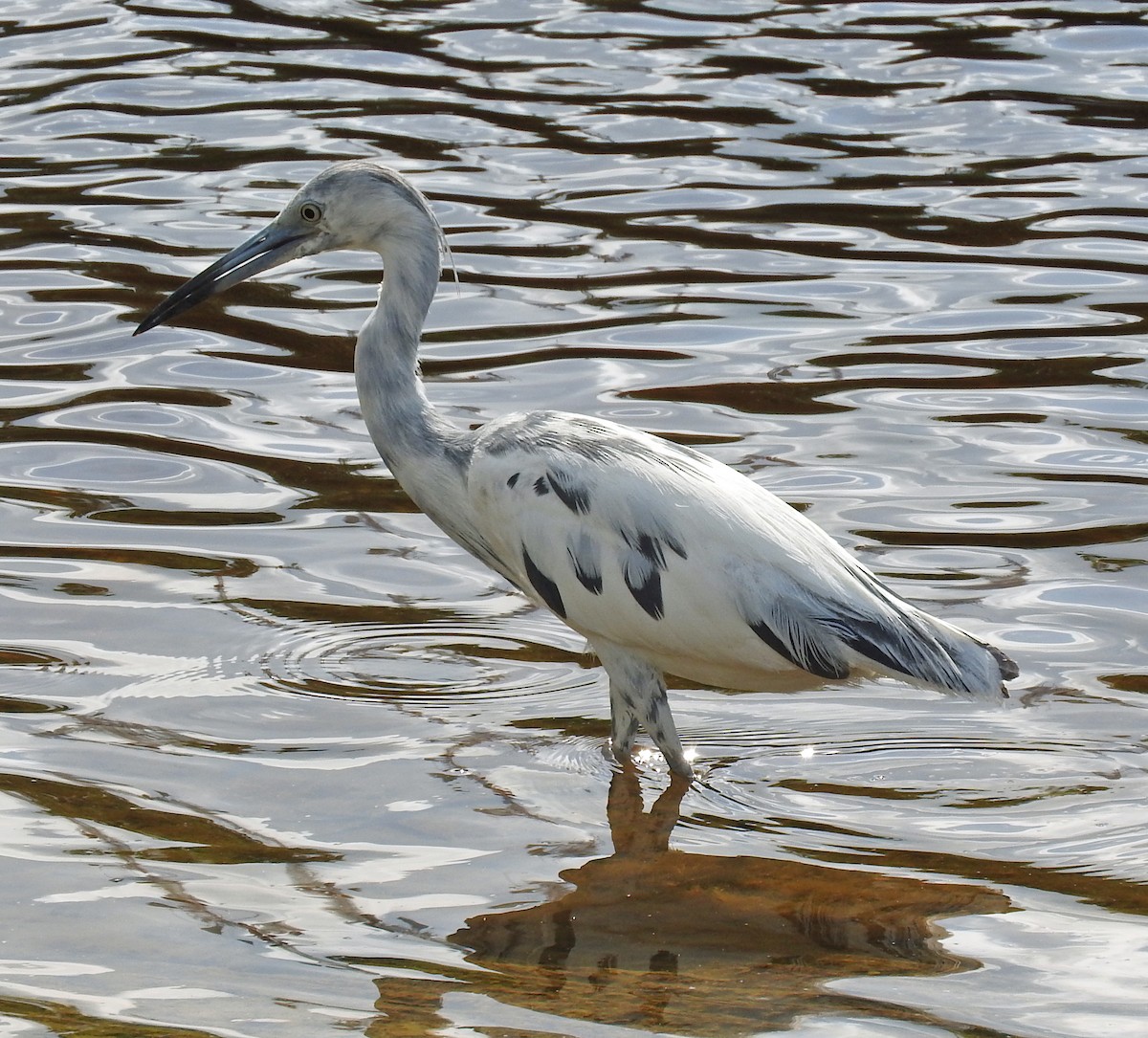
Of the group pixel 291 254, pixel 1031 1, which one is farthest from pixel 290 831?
pixel 1031 1

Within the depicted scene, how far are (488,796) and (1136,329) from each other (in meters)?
5.68

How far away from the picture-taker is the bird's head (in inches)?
274

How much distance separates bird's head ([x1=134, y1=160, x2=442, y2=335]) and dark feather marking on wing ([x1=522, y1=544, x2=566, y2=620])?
1346mm

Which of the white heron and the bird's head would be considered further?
the bird's head

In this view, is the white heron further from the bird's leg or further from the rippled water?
the rippled water

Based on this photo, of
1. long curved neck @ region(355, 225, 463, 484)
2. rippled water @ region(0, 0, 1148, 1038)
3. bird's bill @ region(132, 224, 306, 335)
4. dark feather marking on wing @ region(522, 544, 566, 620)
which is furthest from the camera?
bird's bill @ region(132, 224, 306, 335)

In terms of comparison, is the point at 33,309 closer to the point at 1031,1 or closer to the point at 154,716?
the point at 154,716

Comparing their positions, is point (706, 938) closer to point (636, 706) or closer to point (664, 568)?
point (636, 706)

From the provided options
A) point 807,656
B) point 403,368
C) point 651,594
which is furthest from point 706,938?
point 403,368

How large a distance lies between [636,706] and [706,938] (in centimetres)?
116

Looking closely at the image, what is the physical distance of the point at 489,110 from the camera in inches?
552

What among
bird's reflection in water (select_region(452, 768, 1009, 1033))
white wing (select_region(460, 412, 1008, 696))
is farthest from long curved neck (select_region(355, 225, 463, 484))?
bird's reflection in water (select_region(452, 768, 1009, 1033))

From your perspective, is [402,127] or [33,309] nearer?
[33,309]

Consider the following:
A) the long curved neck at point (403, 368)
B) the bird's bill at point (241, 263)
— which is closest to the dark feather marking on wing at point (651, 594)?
the long curved neck at point (403, 368)
